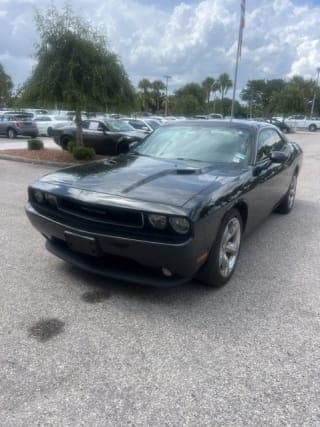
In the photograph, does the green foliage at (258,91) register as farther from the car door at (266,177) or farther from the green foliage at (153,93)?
the car door at (266,177)

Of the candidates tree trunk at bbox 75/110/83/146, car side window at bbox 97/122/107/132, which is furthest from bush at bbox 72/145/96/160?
car side window at bbox 97/122/107/132

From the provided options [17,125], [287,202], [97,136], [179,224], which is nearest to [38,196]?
[179,224]

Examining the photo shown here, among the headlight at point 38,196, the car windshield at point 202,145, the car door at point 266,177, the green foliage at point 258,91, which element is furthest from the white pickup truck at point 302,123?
the headlight at point 38,196

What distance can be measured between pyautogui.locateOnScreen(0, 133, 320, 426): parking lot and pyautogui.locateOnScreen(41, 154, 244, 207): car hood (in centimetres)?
91

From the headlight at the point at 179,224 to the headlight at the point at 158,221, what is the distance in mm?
56

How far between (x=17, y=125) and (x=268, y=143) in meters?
18.2

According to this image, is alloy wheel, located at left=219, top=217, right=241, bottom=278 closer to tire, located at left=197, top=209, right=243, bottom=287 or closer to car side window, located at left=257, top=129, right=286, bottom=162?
tire, located at left=197, top=209, right=243, bottom=287

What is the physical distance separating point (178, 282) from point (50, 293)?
1161 millimetres

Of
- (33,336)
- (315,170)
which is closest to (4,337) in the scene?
(33,336)

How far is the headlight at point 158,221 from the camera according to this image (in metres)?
2.58

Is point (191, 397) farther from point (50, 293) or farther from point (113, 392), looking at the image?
point (50, 293)

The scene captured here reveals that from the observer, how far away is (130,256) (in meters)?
2.70

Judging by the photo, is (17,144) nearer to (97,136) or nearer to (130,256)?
(97,136)

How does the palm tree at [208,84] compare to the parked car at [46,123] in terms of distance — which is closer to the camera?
the parked car at [46,123]
